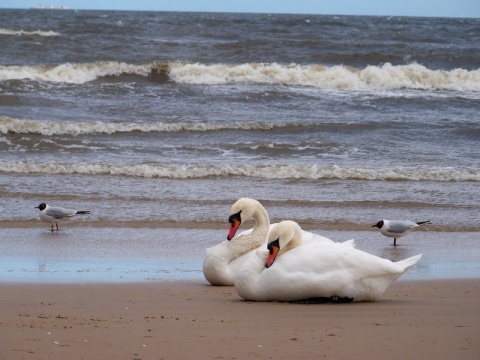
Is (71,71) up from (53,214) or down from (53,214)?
up

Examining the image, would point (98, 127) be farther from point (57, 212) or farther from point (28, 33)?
point (28, 33)

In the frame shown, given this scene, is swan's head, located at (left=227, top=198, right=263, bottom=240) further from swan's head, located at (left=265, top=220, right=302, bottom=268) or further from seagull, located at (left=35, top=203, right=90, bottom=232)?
seagull, located at (left=35, top=203, right=90, bottom=232)

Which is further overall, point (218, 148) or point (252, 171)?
point (218, 148)

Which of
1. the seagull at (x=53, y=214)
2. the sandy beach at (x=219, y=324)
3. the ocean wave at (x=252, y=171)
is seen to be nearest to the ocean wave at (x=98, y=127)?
the ocean wave at (x=252, y=171)

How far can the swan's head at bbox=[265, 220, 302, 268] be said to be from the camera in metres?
6.50

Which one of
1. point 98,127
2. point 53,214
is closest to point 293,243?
point 53,214

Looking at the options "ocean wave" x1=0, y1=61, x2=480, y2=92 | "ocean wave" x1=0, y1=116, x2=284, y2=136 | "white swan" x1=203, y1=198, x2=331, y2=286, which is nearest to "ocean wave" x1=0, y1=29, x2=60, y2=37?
"ocean wave" x1=0, y1=61, x2=480, y2=92

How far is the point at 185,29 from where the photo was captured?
44.9 meters

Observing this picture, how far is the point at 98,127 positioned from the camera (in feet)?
60.2

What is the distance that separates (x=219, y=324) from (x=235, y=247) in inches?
83.6

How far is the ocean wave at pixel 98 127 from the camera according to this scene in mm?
17953

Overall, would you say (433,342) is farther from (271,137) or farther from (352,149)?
(271,137)

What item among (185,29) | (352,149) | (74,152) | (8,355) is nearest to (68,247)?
(8,355)

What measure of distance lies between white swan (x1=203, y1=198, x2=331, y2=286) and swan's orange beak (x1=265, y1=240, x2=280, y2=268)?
92cm
